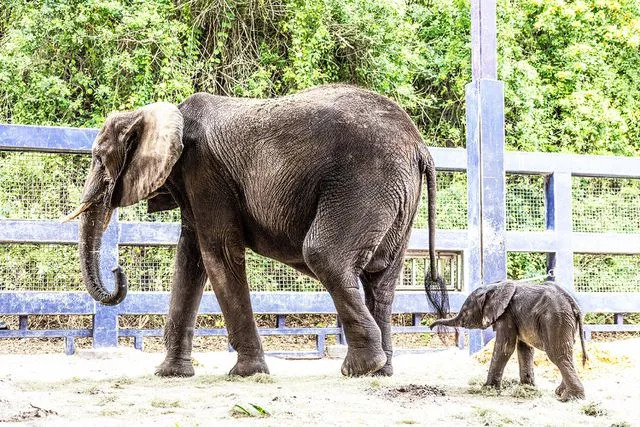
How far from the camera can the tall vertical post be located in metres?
7.28

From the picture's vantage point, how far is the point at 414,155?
5.77 metres

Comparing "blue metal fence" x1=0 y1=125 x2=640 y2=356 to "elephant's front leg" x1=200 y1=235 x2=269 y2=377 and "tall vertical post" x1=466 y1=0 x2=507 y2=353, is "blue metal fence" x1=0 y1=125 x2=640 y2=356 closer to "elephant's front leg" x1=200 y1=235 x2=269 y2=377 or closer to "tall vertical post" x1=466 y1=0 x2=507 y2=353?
"tall vertical post" x1=466 y1=0 x2=507 y2=353

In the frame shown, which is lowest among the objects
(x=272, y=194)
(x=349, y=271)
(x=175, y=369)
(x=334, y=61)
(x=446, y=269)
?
(x=175, y=369)

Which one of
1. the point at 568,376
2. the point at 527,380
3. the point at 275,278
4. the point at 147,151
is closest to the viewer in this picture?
the point at 568,376

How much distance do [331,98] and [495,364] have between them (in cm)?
190

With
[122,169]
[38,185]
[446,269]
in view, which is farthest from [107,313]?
[446,269]

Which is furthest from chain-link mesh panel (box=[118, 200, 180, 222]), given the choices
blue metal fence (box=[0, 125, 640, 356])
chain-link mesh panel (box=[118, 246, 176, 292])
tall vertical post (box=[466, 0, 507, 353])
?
tall vertical post (box=[466, 0, 507, 353])

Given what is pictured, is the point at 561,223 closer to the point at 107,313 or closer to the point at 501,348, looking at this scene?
the point at 501,348

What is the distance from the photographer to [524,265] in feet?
40.1

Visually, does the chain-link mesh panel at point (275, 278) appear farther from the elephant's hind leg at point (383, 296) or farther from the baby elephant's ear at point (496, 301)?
the baby elephant's ear at point (496, 301)

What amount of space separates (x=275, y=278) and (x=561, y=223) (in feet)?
8.80

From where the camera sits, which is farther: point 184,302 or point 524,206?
point 524,206

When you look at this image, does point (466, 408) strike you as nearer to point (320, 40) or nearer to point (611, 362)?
point (611, 362)

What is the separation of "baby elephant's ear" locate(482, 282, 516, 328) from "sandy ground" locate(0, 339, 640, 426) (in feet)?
1.31
